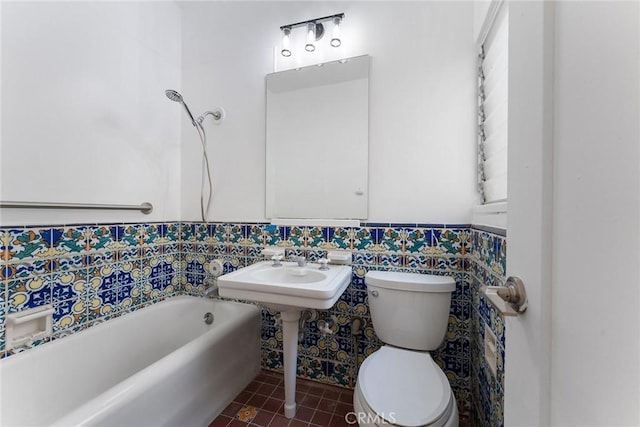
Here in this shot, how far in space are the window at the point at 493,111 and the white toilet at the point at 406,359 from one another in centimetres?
50

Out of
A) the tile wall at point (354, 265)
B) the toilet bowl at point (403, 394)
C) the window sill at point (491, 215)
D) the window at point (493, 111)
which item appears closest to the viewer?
the toilet bowl at point (403, 394)

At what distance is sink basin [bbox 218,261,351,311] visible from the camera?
1061mm

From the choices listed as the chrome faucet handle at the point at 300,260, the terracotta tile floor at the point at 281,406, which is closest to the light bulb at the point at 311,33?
the chrome faucet handle at the point at 300,260

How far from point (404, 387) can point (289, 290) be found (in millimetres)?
569

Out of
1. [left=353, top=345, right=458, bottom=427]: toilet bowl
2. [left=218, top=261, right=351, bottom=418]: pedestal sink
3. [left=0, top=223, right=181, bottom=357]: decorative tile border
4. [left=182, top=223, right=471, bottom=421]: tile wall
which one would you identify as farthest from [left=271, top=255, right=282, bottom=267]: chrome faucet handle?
[left=0, top=223, right=181, bottom=357]: decorative tile border

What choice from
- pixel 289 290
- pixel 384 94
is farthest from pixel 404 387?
pixel 384 94

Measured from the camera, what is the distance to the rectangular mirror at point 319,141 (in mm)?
1502

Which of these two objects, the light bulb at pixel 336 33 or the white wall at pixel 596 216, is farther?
the light bulb at pixel 336 33

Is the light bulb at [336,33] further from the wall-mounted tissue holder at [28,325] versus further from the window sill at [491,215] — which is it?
the wall-mounted tissue holder at [28,325]

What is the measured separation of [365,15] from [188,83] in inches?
51.5

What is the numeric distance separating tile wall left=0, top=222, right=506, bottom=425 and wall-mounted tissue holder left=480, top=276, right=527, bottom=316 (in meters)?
0.57

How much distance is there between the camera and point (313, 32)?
154 centimetres

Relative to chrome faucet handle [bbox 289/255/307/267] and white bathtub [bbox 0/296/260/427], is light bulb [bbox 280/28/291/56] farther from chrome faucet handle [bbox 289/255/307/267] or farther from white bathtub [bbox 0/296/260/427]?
white bathtub [bbox 0/296/260/427]

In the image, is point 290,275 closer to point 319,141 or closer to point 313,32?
point 319,141
